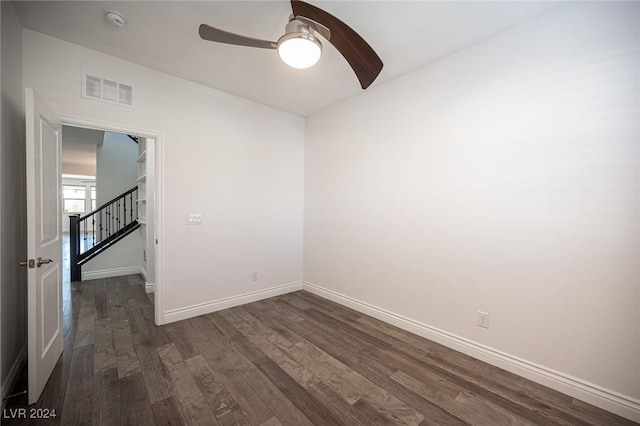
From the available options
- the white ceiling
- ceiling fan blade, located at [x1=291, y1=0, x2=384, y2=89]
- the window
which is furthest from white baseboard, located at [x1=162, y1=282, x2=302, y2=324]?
the window

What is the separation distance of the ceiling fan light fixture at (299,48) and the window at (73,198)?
47.2 feet

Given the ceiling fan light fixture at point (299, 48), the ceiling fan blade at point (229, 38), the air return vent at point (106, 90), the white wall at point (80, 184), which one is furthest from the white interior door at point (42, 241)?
the white wall at point (80, 184)

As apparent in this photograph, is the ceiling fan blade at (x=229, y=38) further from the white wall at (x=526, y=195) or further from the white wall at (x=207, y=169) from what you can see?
the white wall at (x=526, y=195)

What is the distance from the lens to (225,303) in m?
3.29

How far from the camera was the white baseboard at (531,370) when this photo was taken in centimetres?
166

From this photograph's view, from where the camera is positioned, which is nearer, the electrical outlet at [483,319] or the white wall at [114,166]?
the electrical outlet at [483,319]

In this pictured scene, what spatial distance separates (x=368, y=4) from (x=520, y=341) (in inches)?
110

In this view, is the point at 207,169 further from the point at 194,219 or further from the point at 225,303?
the point at 225,303

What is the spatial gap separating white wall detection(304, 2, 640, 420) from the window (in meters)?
14.1

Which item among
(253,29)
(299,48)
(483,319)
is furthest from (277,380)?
(253,29)

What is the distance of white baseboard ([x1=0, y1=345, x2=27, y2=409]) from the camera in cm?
170

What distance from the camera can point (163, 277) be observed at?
2.84m

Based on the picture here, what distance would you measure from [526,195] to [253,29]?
2.55m

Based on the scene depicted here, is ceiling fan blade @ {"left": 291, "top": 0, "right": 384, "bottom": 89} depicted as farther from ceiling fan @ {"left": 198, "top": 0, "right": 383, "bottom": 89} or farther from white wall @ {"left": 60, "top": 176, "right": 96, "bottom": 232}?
white wall @ {"left": 60, "top": 176, "right": 96, "bottom": 232}
